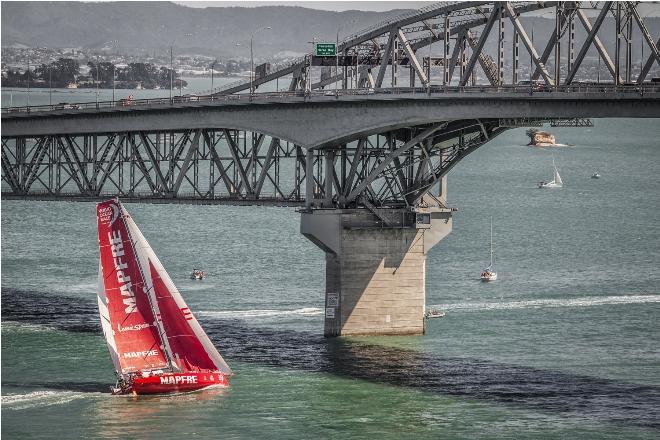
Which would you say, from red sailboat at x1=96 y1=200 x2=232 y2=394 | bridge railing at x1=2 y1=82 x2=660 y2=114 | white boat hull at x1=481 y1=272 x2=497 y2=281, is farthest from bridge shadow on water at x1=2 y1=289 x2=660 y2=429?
white boat hull at x1=481 y1=272 x2=497 y2=281

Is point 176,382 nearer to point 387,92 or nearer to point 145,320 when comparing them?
point 145,320

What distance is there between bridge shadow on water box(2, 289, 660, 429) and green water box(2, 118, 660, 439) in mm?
153

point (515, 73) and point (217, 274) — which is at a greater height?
point (515, 73)

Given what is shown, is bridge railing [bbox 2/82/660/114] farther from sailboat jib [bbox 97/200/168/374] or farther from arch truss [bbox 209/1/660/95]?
sailboat jib [bbox 97/200/168/374]

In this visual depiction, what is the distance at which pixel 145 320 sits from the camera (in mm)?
94812

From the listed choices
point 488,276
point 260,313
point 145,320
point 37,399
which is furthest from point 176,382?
point 488,276

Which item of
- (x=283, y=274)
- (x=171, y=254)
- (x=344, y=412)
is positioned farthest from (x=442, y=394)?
(x=171, y=254)

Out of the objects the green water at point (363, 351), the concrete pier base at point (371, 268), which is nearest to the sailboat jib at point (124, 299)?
the green water at point (363, 351)

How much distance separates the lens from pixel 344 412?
89688 mm

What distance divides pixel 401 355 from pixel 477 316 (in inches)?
553

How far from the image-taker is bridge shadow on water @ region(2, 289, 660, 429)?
296 ft

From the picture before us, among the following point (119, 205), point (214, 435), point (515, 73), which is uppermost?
point (515, 73)

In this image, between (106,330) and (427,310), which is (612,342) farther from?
(106,330)

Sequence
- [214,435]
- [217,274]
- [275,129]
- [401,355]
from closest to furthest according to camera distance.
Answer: [214,435] → [401,355] → [275,129] → [217,274]
